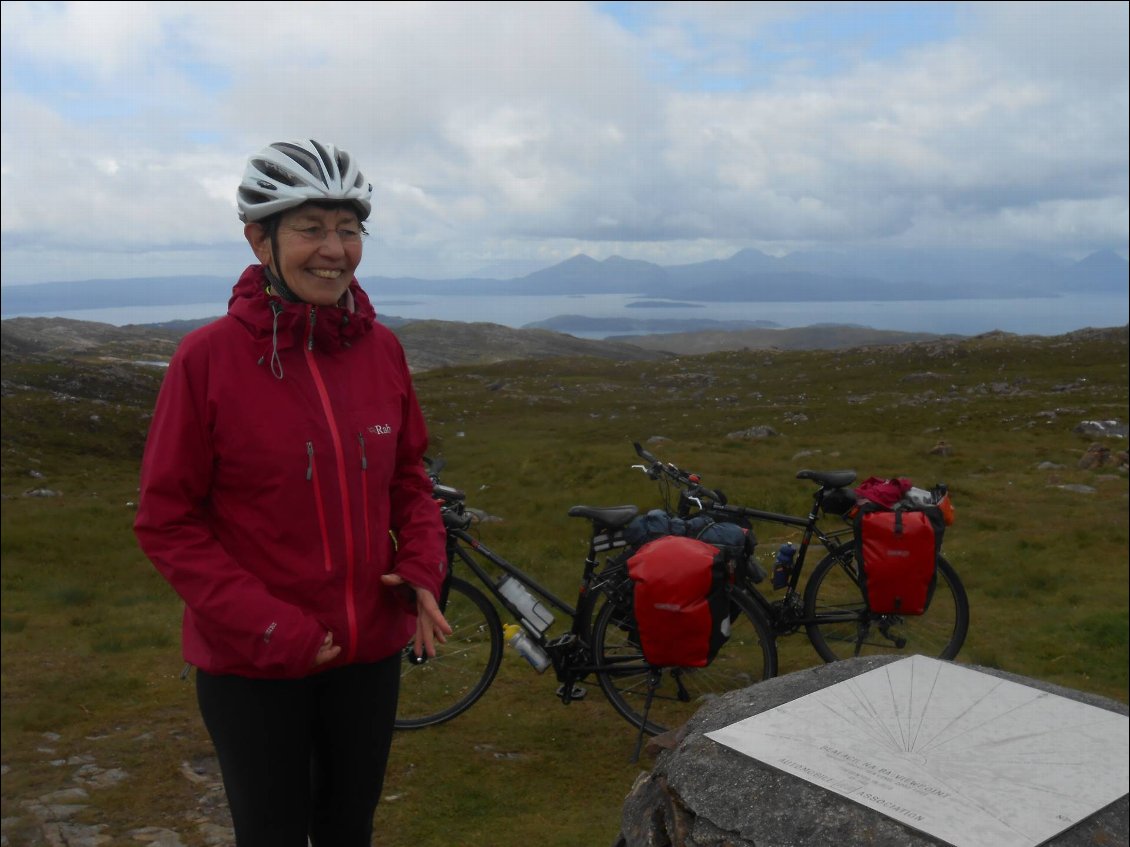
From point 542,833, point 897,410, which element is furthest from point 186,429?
point 897,410

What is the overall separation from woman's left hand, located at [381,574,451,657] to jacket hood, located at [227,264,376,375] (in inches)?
42.5

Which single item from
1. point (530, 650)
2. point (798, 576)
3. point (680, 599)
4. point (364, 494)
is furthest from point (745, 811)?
point (798, 576)

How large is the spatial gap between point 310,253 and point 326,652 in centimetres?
158

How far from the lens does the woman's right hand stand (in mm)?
3219

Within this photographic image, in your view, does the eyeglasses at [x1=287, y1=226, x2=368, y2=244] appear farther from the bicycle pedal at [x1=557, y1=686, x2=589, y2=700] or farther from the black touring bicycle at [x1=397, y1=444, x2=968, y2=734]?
the bicycle pedal at [x1=557, y1=686, x2=589, y2=700]

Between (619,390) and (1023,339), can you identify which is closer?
(619,390)

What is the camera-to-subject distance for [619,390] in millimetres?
57156

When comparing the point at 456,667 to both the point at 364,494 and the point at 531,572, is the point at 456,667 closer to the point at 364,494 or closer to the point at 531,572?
the point at 531,572

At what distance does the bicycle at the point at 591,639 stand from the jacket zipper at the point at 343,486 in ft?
11.1

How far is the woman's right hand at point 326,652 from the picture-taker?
3.22 m

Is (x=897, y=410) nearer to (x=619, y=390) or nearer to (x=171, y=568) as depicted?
(x=619, y=390)

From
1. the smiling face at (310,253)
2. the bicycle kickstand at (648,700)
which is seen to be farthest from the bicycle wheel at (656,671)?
the smiling face at (310,253)

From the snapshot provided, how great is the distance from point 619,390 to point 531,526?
4207 cm

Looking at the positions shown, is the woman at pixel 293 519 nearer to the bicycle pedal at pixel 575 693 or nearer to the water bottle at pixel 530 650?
the water bottle at pixel 530 650
